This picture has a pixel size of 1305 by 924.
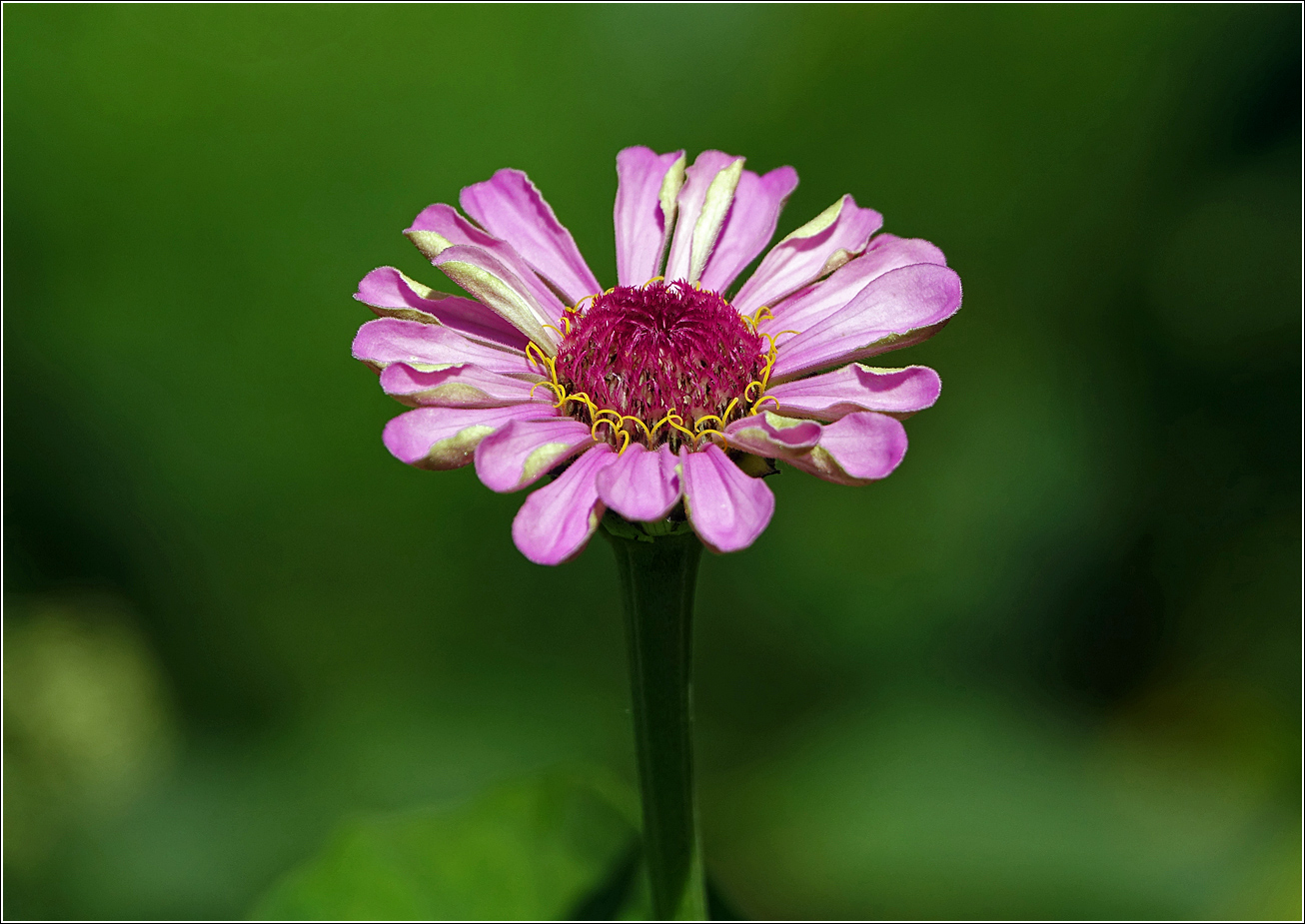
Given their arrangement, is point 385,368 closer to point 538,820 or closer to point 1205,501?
point 538,820

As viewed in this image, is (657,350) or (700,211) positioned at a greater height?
(700,211)

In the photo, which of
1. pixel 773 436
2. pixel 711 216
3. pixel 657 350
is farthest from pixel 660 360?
pixel 711 216

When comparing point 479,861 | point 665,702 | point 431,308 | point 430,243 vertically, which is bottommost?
point 479,861

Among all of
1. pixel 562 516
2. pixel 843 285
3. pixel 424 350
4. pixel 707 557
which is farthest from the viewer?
pixel 707 557

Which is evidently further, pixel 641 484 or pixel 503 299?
pixel 503 299

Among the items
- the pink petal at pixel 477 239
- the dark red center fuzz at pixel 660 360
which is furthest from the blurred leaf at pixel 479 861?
the pink petal at pixel 477 239

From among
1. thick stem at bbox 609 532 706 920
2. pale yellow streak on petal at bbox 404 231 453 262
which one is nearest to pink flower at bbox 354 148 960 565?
pale yellow streak on petal at bbox 404 231 453 262

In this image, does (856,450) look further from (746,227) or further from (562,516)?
(746,227)

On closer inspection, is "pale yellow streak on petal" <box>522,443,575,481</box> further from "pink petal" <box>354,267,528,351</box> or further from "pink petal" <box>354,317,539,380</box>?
"pink petal" <box>354,267,528,351</box>

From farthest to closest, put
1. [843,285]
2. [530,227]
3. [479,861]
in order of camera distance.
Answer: [479,861] → [530,227] → [843,285]
